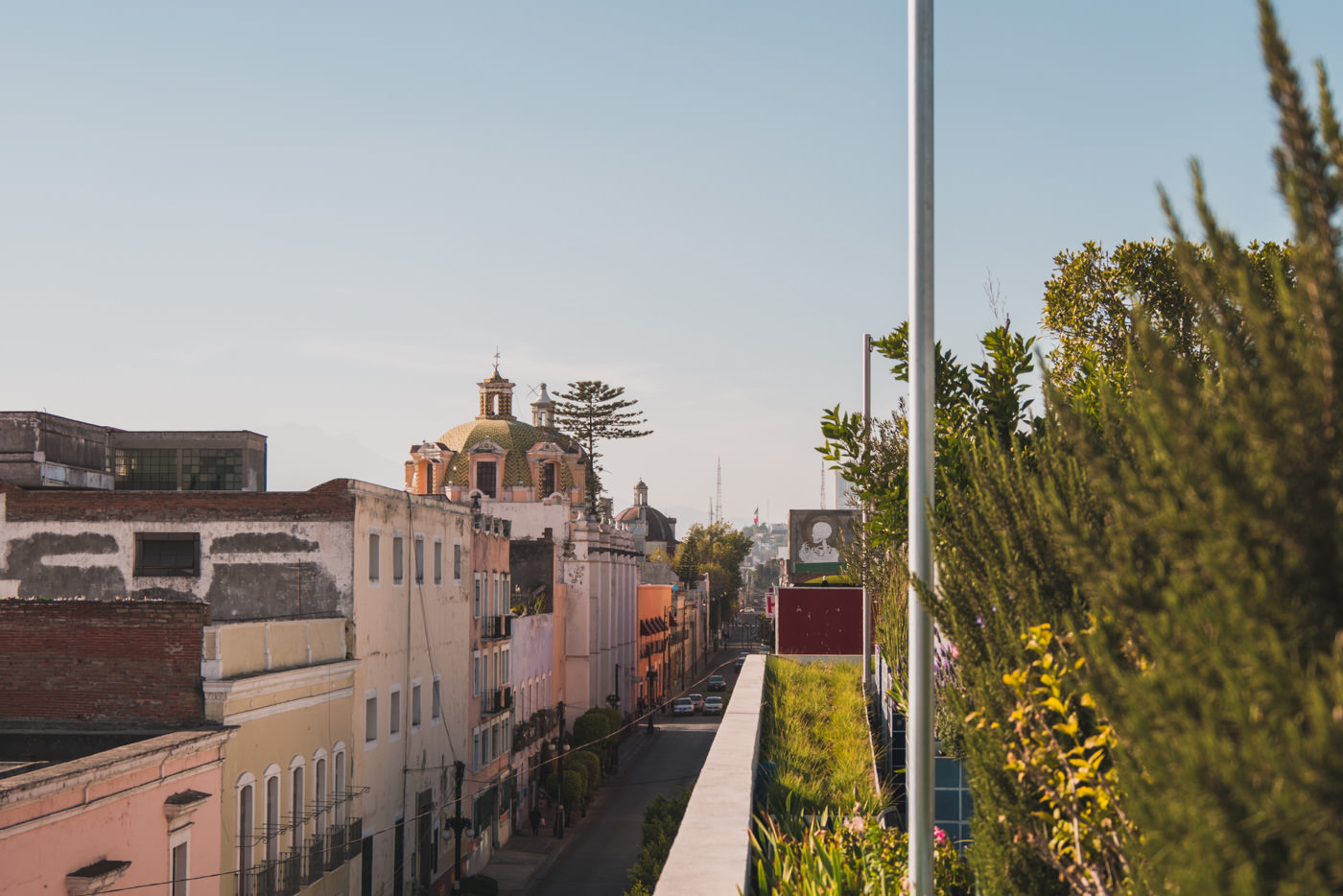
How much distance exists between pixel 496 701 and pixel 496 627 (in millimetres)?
2526

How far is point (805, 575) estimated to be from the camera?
152ft

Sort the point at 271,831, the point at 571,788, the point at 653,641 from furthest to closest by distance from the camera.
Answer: the point at 653,641
the point at 571,788
the point at 271,831

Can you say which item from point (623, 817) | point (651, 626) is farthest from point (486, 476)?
point (623, 817)

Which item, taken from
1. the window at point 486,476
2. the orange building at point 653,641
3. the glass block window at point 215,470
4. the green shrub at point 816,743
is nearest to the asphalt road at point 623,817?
the orange building at point 653,641

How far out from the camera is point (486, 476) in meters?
68.1

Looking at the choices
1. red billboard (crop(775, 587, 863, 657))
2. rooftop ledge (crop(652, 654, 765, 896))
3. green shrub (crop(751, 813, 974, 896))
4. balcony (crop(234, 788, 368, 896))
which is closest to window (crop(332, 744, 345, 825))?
balcony (crop(234, 788, 368, 896))

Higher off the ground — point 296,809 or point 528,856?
point 296,809

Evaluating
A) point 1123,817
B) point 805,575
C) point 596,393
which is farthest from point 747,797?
point 596,393

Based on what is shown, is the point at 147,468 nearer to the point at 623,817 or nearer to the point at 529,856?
the point at 529,856

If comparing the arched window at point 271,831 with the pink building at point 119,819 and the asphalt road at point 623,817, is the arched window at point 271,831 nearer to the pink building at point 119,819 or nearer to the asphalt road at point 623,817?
the pink building at point 119,819

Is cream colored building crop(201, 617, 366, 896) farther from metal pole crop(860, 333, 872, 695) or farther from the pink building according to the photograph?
metal pole crop(860, 333, 872, 695)

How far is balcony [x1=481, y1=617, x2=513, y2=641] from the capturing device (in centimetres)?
4269

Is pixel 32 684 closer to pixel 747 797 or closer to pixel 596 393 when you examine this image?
pixel 747 797

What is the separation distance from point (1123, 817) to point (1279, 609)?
217 centimetres
